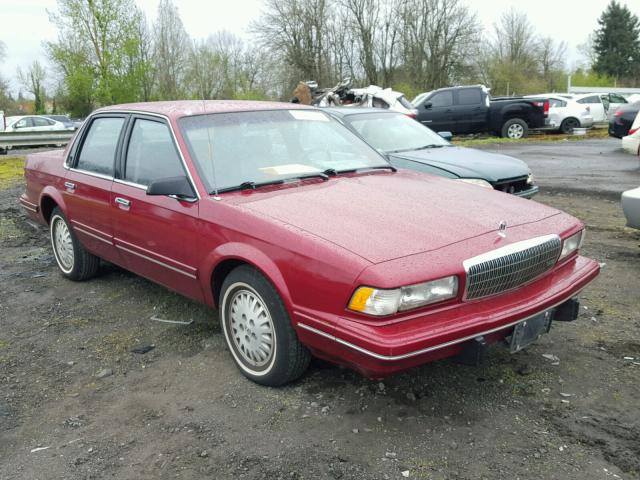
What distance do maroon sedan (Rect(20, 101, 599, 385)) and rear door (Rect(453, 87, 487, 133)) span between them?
614 inches

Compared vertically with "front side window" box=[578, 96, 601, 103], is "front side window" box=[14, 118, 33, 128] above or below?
above

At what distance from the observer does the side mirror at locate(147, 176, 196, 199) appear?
366cm

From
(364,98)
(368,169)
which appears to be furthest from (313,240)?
(364,98)

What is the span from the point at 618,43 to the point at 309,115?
68.7m

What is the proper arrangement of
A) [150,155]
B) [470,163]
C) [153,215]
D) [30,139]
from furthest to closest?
[30,139], [470,163], [150,155], [153,215]

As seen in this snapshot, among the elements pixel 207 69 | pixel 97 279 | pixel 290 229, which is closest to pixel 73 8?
pixel 207 69

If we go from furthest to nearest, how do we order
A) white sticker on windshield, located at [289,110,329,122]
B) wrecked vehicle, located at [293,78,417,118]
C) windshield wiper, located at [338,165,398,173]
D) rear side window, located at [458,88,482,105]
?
rear side window, located at [458,88,482,105] → wrecked vehicle, located at [293,78,417,118] → white sticker on windshield, located at [289,110,329,122] → windshield wiper, located at [338,165,398,173]

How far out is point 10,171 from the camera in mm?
14844

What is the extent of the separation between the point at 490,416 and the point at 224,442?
1.36 metres

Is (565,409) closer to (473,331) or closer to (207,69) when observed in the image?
(473,331)

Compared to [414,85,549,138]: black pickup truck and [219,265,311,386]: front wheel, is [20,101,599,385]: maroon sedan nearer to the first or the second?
[219,265,311,386]: front wheel

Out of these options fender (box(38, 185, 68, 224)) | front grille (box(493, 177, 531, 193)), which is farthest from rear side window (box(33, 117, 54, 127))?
front grille (box(493, 177, 531, 193))

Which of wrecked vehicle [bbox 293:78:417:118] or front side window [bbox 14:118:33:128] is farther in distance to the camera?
front side window [bbox 14:118:33:128]

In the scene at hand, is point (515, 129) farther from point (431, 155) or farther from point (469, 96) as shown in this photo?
point (431, 155)
